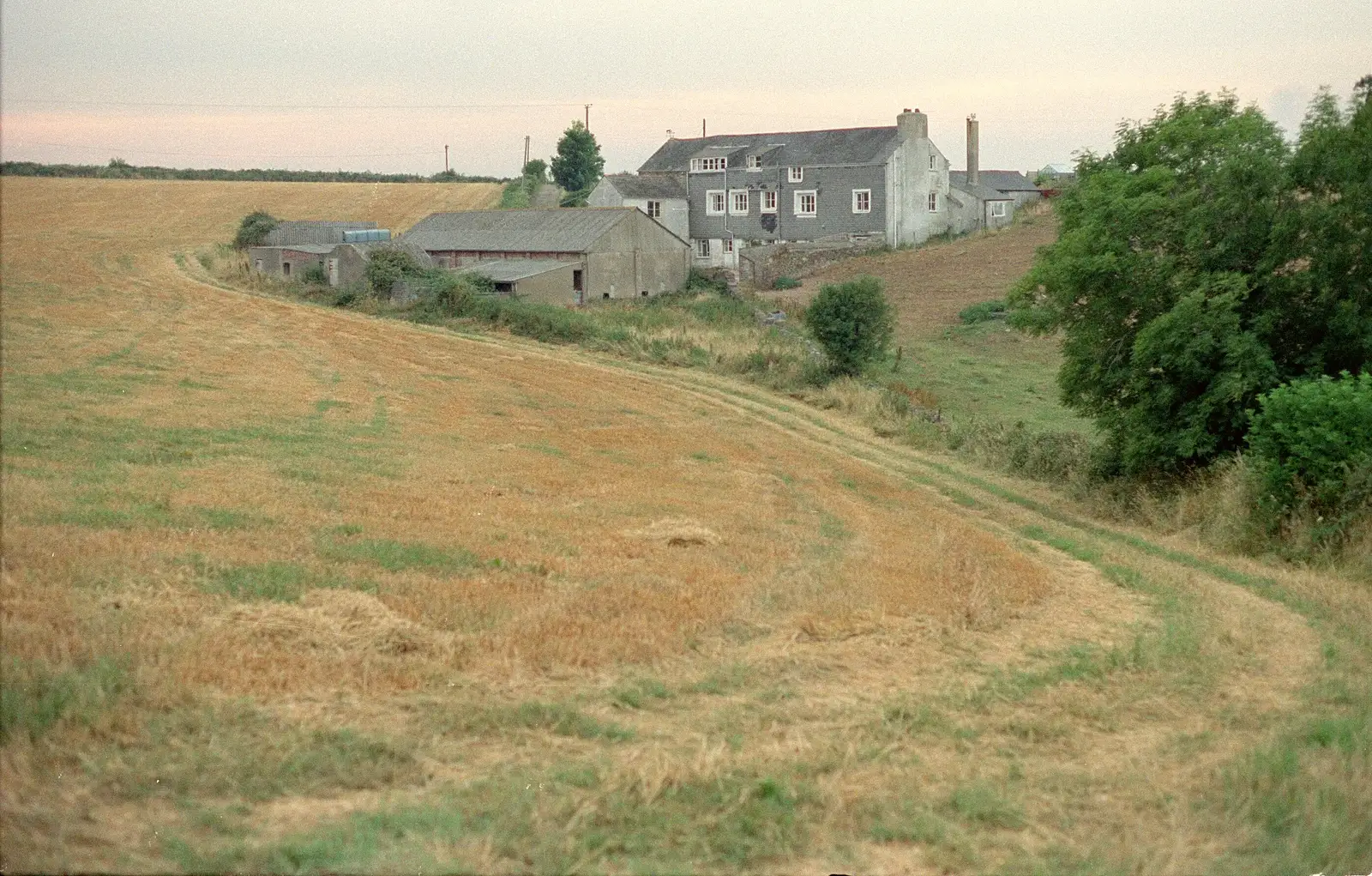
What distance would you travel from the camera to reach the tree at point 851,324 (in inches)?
1692

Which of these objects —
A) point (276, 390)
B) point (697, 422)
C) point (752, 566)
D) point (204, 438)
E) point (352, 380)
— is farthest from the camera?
point (697, 422)

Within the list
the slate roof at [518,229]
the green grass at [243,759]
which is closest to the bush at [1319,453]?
the green grass at [243,759]

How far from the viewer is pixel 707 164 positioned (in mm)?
81188

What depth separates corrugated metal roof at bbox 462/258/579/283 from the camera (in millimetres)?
55334

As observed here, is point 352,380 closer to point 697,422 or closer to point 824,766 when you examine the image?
point 697,422

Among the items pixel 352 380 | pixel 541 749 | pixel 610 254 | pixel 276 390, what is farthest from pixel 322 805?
pixel 610 254

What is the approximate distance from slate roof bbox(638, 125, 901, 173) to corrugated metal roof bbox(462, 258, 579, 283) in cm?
2389

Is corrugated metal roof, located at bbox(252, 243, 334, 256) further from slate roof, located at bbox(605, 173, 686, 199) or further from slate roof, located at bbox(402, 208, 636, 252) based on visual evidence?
slate roof, located at bbox(605, 173, 686, 199)

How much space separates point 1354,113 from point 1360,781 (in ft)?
58.1

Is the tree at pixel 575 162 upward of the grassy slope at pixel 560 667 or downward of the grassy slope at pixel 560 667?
upward

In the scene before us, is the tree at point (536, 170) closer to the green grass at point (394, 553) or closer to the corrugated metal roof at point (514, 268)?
the corrugated metal roof at point (514, 268)

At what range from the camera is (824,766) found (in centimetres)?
780

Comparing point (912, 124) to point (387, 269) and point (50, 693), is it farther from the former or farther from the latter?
point (50, 693)

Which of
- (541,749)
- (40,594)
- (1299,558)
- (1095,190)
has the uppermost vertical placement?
(1095,190)
